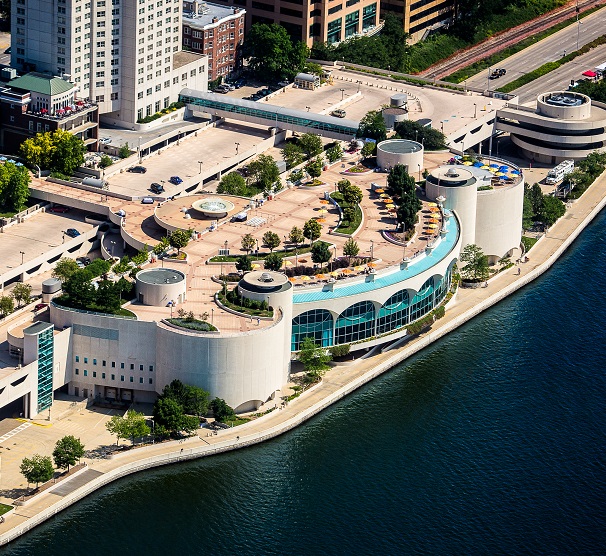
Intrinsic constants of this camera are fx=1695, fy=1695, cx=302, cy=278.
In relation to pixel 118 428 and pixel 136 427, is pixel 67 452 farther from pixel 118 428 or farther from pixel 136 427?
pixel 136 427

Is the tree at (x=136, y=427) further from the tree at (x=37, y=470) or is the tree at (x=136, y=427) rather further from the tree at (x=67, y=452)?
the tree at (x=37, y=470)

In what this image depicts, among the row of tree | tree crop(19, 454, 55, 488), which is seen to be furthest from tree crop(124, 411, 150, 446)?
tree crop(19, 454, 55, 488)

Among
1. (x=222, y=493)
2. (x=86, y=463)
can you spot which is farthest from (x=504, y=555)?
(x=86, y=463)

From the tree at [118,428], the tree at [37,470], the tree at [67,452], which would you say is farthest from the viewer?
the tree at [118,428]

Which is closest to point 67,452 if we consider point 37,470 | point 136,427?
point 37,470

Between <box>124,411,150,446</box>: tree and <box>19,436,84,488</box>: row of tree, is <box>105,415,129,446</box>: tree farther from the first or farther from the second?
<box>19,436,84,488</box>: row of tree

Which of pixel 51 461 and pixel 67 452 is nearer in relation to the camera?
pixel 67 452

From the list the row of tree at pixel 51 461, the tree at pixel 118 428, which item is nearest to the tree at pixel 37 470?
the row of tree at pixel 51 461
